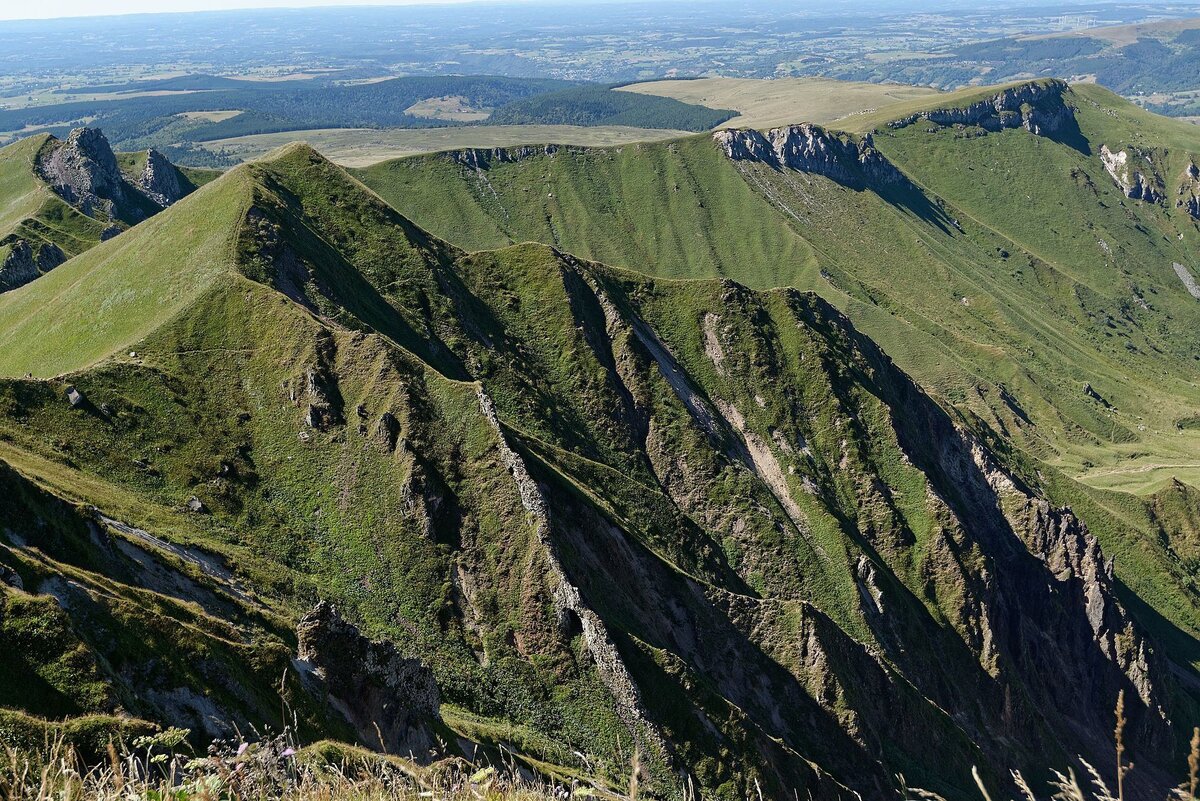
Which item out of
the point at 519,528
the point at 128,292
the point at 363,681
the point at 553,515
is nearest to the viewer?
the point at 363,681

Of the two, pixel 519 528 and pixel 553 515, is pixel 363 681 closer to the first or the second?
pixel 519 528

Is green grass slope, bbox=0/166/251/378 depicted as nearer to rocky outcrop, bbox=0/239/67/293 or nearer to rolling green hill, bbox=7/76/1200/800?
rolling green hill, bbox=7/76/1200/800

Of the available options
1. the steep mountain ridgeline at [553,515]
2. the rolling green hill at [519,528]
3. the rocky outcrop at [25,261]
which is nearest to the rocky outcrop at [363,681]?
the rolling green hill at [519,528]

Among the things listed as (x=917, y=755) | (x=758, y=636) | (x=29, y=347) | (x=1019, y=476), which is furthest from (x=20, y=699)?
(x=1019, y=476)

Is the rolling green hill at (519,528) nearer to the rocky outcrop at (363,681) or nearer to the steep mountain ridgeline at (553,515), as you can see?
the rocky outcrop at (363,681)

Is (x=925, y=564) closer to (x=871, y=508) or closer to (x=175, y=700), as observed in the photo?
(x=871, y=508)

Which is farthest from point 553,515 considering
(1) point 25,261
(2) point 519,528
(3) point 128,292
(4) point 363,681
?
(1) point 25,261

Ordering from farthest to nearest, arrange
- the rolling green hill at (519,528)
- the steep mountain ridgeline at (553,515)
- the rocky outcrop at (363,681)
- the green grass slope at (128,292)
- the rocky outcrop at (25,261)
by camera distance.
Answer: the rocky outcrop at (25,261)
the green grass slope at (128,292)
the steep mountain ridgeline at (553,515)
the rolling green hill at (519,528)
the rocky outcrop at (363,681)
